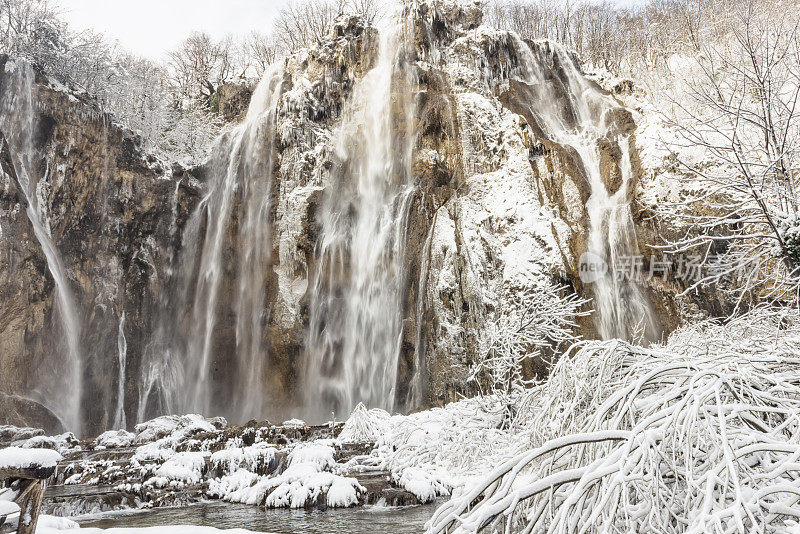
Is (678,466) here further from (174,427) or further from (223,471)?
(174,427)

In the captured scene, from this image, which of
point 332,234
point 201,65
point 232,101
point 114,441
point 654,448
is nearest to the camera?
point 654,448

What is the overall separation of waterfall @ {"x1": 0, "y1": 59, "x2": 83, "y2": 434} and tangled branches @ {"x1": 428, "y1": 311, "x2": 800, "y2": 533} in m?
22.9

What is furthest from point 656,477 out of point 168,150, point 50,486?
point 168,150

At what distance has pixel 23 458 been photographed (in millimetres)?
3412

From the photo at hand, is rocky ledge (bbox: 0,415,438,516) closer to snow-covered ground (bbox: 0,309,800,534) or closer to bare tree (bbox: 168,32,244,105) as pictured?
snow-covered ground (bbox: 0,309,800,534)

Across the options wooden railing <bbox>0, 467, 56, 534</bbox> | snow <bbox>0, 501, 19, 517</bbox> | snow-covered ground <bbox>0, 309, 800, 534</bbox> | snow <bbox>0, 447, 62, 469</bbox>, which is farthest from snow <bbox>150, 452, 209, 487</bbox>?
snow <bbox>0, 447, 62, 469</bbox>

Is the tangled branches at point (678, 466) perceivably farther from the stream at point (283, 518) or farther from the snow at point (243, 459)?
the snow at point (243, 459)

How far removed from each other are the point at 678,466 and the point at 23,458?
402cm

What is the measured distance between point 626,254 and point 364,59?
53.7 ft

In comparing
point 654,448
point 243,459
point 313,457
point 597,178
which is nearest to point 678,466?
point 654,448

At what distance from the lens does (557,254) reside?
19.8 metres

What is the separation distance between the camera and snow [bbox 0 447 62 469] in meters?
3.37

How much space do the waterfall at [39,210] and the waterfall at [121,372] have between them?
140 cm

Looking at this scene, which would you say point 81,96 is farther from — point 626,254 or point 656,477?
point 656,477
